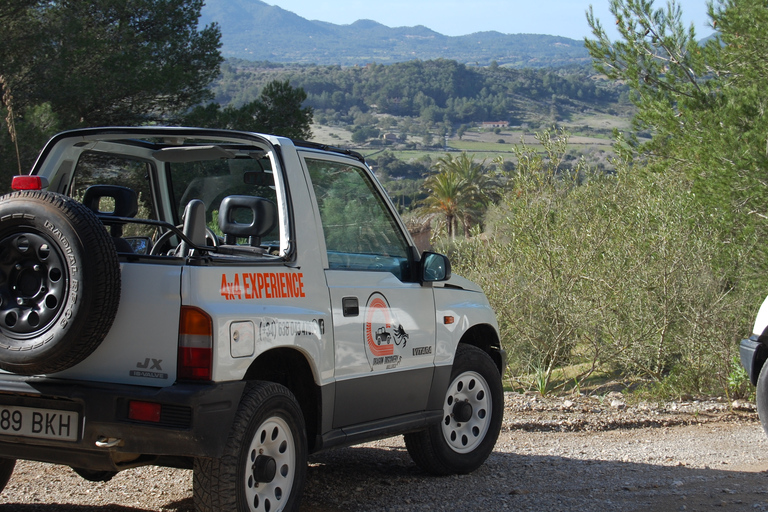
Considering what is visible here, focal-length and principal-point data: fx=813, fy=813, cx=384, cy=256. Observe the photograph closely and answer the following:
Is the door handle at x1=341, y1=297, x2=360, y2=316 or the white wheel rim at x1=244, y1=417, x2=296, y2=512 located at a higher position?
the door handle at x1=341, y1=297, x2=360, y2=316

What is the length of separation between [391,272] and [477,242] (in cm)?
736

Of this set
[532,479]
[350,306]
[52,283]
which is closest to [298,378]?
[350,306]

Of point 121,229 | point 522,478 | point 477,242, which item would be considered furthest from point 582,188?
point 121,229

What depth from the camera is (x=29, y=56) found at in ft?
65.3

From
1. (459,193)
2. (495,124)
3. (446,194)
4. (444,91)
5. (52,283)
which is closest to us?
(52,283)

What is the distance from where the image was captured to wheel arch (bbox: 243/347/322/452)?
14.0ft

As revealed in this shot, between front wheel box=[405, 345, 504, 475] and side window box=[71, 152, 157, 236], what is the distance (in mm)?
2311

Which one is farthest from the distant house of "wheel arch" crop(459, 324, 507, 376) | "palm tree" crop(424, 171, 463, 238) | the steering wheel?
the steering wheel

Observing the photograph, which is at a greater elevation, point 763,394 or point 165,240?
point 165,240

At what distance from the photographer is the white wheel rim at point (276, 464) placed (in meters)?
3.85

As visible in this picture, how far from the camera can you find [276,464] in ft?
13.2

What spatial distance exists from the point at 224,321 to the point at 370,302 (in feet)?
4.16

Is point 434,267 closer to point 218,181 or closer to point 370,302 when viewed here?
point 370,302

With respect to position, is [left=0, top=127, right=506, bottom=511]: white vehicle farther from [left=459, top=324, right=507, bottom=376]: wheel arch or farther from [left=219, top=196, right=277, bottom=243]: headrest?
A: [left=459, top=324, right=507, bottom=376]: wheel arch
